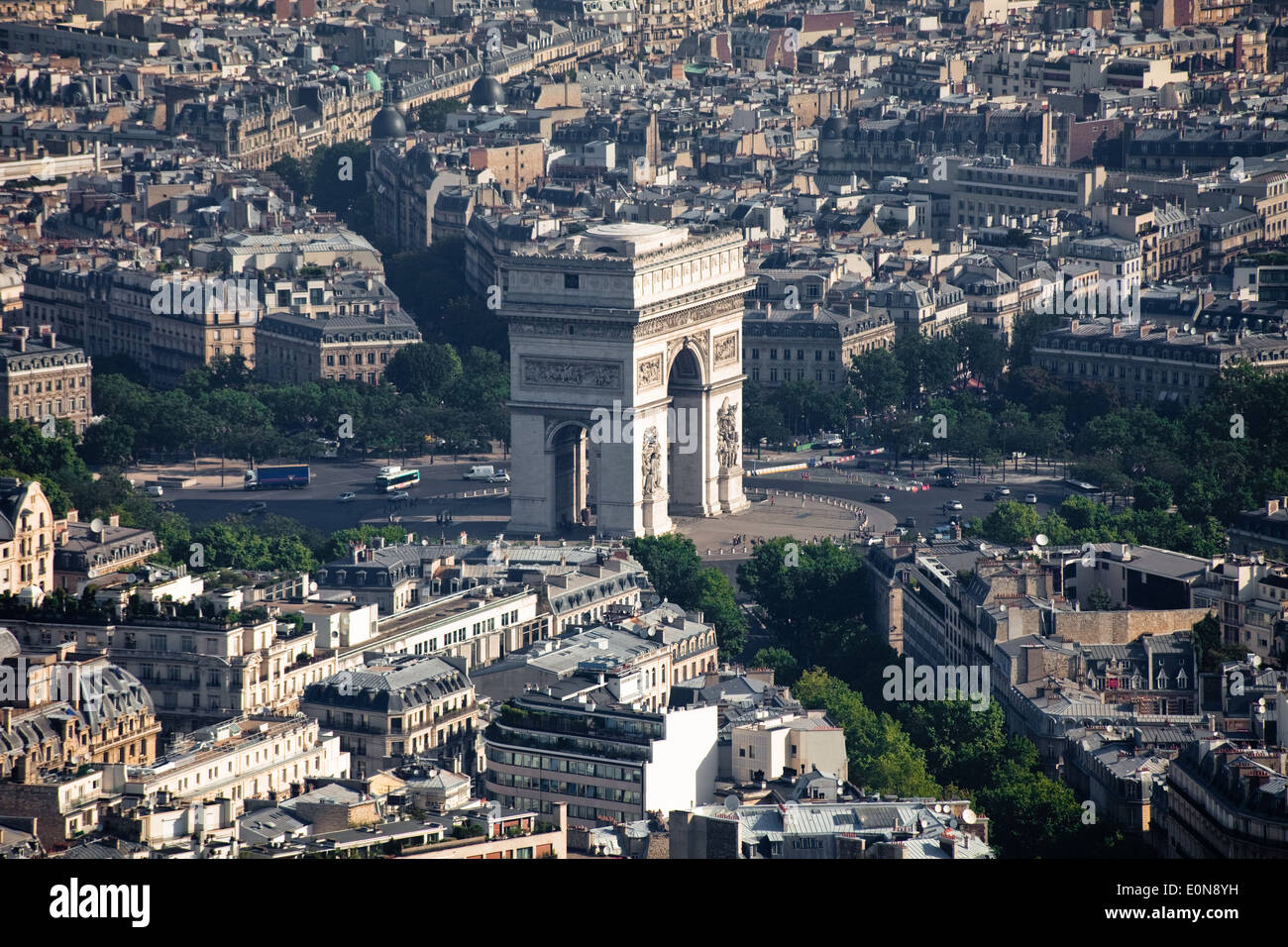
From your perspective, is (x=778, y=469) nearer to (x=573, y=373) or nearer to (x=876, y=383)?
(x=876, y=383)

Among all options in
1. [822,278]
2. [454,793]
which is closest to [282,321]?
[822,278]

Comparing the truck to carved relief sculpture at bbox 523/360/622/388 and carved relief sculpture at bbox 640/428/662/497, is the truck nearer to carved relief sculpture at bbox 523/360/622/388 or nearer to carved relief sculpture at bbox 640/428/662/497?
carved relief sculpture at bbox 523/360/622/388

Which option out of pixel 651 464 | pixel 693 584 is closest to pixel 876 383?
pixel 651 464

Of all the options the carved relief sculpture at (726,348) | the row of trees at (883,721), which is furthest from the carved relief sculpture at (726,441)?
the row of trees at (883,721)

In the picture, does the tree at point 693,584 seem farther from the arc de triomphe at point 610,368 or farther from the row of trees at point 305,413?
the row of trees at point 305,413

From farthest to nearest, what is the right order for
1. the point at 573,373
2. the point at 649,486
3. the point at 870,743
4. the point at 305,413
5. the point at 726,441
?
the point at 305,413
the point at 726,441
the point at 649,486
the point at 573,373
the point at 870,743
